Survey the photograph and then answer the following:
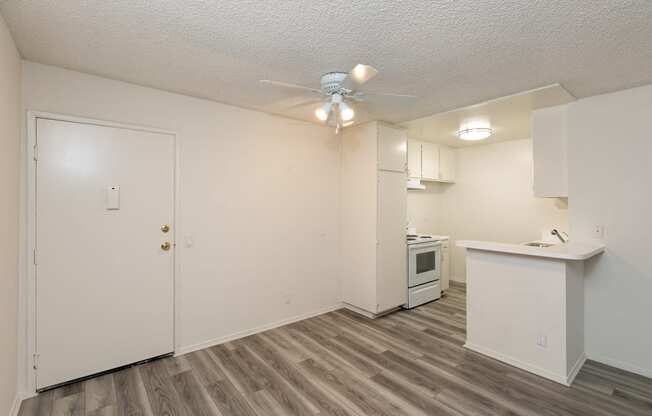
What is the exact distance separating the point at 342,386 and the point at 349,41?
2537 millimetres

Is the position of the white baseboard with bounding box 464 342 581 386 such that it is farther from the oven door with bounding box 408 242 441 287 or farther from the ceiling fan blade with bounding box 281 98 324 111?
the ceiling fan blade with bounding box 281 98 324 111

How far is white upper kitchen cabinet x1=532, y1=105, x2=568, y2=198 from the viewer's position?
10.2ft

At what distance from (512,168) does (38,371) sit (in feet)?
19.8

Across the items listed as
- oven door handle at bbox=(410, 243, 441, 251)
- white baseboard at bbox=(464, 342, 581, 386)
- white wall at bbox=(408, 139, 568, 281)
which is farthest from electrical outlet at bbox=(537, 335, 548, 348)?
white wall at bbox=(408, 139, 568, 281)

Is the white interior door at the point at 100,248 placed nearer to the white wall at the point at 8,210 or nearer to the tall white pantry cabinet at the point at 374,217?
the white wall at the point at 8,210

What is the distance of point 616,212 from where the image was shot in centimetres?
281

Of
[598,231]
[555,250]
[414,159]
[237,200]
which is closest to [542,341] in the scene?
[555,250]

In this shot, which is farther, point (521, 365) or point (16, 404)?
point (521, 365)

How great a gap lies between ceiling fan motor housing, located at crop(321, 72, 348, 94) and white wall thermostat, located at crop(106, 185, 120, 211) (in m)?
1.95

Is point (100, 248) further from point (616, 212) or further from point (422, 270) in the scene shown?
point (616, 212)

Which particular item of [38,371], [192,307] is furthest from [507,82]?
[38,371]

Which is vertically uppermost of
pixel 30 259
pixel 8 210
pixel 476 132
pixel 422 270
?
pixel 476 132

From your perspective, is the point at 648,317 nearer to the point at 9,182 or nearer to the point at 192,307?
the point at 192,307

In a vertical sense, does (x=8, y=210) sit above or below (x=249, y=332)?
above
